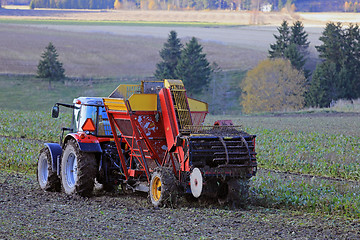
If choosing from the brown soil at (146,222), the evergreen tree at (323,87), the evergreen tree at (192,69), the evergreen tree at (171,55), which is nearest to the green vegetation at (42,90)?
the evergreen tree at (171,55)

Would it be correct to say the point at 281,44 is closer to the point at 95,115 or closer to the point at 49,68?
the point at 49,68

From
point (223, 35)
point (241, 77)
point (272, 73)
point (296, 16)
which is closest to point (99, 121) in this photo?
point (272, 73)

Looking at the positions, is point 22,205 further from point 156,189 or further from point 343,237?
point 343,237

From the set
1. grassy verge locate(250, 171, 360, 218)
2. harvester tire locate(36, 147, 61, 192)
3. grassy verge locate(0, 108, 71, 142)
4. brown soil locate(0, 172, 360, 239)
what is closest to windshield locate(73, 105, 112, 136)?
harvester tire locate(36, 147, 61, 192)

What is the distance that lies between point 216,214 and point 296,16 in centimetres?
13360

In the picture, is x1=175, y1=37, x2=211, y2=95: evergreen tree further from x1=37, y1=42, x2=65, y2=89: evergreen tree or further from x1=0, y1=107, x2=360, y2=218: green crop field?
x1=0, y1=107, x2=360, y2=218: green crop field

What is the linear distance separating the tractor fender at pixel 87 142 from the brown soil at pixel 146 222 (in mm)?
1111

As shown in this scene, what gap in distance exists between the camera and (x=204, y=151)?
1197 centimetres

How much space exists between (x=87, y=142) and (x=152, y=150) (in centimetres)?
174

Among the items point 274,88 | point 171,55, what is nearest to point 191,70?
point 171,55

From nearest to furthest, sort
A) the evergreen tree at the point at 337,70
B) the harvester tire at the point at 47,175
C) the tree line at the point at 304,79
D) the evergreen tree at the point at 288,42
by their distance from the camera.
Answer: the harvester tire at the point at 47,175, the evergreen tree at the point at 337,70, the tree line at the point at 304,79, the evergreen tree at the point at 288,42

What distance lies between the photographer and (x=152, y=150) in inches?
515

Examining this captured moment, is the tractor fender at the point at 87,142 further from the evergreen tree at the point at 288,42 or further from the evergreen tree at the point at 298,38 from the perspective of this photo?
the evergreen tree at the point at 298,38

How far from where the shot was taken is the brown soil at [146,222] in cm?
987
